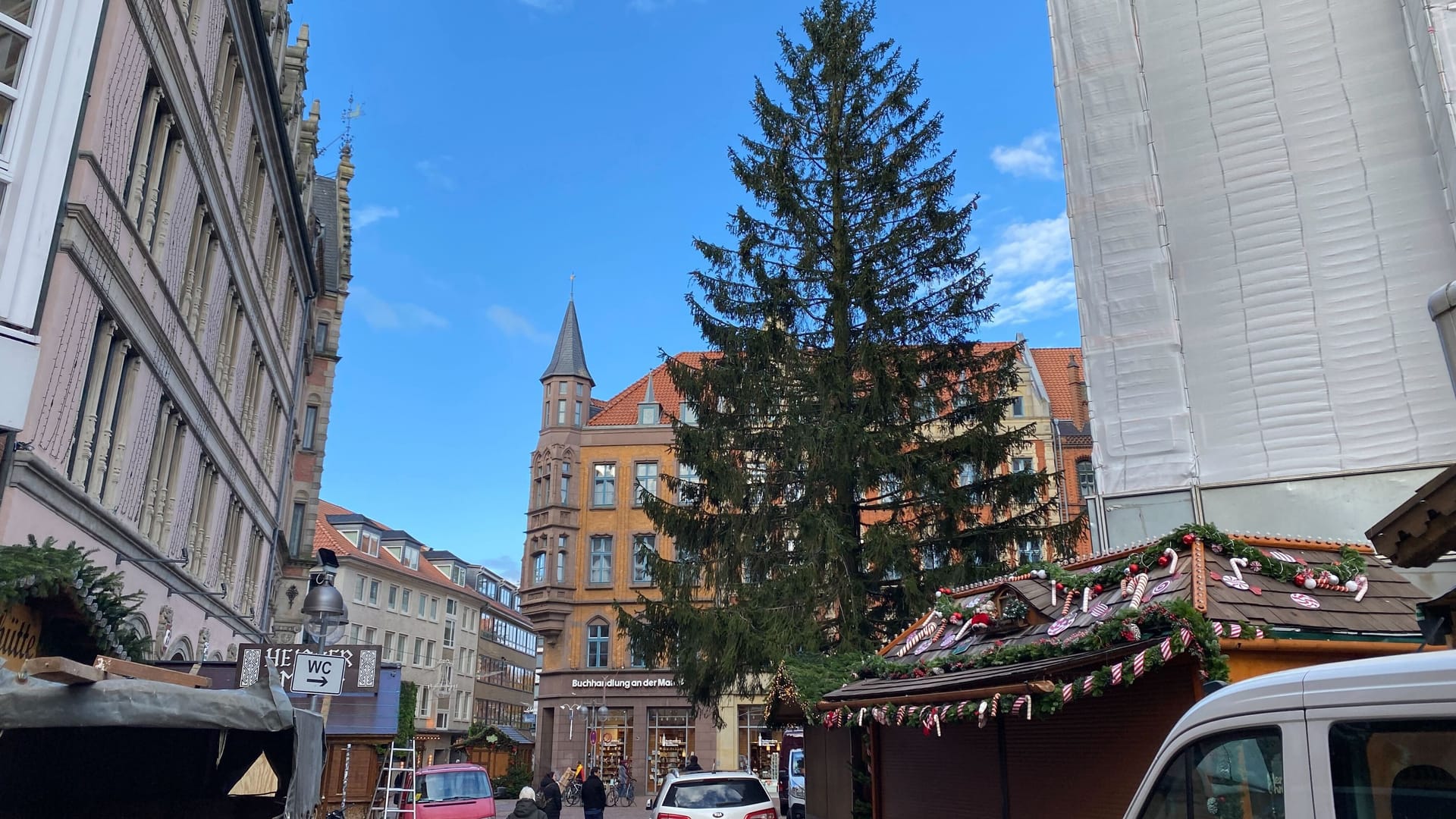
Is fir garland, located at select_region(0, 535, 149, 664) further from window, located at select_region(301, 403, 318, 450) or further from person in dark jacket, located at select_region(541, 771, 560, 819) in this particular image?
window, located at select_region(301, 403, 318, 450)

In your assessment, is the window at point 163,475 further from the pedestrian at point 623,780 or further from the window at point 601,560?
the window at point 601,560

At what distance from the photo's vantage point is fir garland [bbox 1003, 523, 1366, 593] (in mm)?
10953

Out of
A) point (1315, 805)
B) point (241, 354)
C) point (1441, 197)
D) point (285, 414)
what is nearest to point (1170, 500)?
point (1441, 197)

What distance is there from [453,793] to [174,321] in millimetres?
11147

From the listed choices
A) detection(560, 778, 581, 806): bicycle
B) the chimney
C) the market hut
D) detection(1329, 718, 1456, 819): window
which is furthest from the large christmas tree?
the chimney

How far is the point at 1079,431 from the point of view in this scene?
169ft

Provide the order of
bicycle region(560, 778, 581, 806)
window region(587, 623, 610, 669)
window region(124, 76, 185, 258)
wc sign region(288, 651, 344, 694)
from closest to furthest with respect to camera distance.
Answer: wc sign region(288, 651, 344, 694), window region(124, 76, 185, 258), bicycle region(560, 778, 581, 806), window region(587, 623, 610, 669)

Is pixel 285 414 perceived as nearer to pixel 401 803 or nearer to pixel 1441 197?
pixel 401 803

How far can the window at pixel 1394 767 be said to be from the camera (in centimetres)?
329

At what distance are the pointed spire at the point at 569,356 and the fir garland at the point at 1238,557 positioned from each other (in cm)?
4406

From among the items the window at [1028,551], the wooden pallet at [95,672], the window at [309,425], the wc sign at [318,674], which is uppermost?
the window at [309,425]

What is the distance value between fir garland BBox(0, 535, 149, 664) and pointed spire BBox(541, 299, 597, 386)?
41.4 meters

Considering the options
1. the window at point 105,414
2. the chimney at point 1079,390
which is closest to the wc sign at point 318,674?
the window at point 105,414

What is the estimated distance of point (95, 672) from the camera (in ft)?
20.8
